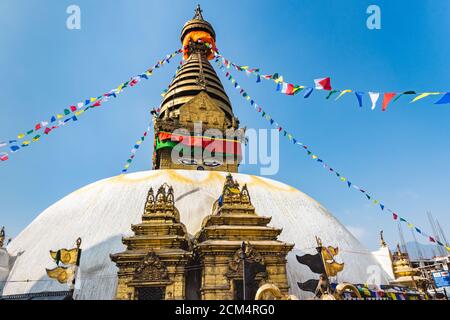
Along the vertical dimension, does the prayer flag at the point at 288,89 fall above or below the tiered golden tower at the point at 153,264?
above

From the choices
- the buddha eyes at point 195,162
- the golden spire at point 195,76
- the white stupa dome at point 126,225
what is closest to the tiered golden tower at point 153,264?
the white stupa dome at point 126,225

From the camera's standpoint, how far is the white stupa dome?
10453 millimetres

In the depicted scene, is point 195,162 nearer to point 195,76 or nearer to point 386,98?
point 195,76

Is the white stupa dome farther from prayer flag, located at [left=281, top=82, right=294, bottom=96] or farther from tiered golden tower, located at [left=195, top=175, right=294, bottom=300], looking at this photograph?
prayer flag, located at [left=281, top=82, right=294, bottom=96]

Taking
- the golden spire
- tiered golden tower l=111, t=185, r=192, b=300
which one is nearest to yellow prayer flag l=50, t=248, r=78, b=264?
→ tiered golden tower l=111, t=185, r=192, b=300

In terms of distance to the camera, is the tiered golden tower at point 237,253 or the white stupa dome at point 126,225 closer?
the tiered golden tower at point 237,253

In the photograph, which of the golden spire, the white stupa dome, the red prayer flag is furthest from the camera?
the golden spire

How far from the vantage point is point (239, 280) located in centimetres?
866

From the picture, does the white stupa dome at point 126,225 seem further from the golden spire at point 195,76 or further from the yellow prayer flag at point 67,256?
the golden spire at point 195,76

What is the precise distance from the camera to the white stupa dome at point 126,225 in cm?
1045

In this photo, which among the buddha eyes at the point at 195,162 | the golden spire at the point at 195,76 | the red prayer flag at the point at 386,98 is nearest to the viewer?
the red prayer flag at the point at 386,98
